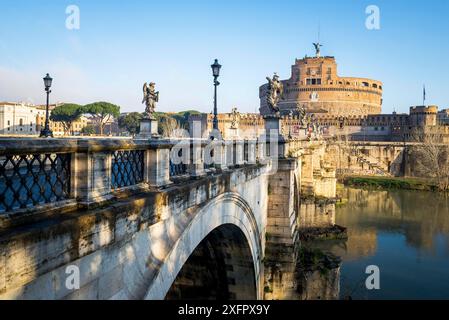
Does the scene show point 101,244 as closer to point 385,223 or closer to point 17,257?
point 17,257

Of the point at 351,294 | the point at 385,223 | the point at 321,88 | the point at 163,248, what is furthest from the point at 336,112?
the point at 163,248

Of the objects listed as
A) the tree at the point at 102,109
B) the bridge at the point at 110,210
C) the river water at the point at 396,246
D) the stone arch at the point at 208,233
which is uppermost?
the tree at the point at 102,109

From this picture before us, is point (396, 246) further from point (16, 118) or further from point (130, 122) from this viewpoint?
point (130, 122)

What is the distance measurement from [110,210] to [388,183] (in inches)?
2142

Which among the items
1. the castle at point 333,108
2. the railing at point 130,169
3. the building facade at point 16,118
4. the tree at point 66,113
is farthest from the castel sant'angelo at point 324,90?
the railing at point 130,169

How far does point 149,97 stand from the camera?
550 inches

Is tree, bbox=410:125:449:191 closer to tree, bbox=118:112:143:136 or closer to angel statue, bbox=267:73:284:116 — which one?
angel statue, bbox=267:73:284:116

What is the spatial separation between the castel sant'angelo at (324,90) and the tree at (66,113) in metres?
50.6

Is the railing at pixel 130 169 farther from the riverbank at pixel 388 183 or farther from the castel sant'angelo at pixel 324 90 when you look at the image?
the castel sant'angelo at pixel 324 90

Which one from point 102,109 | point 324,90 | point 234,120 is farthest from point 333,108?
point 234,120

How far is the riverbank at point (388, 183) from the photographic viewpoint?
50.8 meters

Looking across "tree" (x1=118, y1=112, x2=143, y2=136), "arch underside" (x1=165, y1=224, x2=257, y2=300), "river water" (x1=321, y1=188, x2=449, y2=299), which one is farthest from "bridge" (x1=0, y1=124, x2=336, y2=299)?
"tree" (x1=118, y1=112, x2=143, y2=136)

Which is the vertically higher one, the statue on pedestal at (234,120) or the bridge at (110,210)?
the statue on pedestal at (234,120)

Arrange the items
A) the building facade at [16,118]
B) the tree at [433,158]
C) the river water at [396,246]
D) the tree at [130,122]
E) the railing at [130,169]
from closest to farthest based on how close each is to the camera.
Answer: the railing at [130,169] < the river water at [396,246] < the building facade at [16,118] < the tree at [433,158] < the tree at [130,122]
